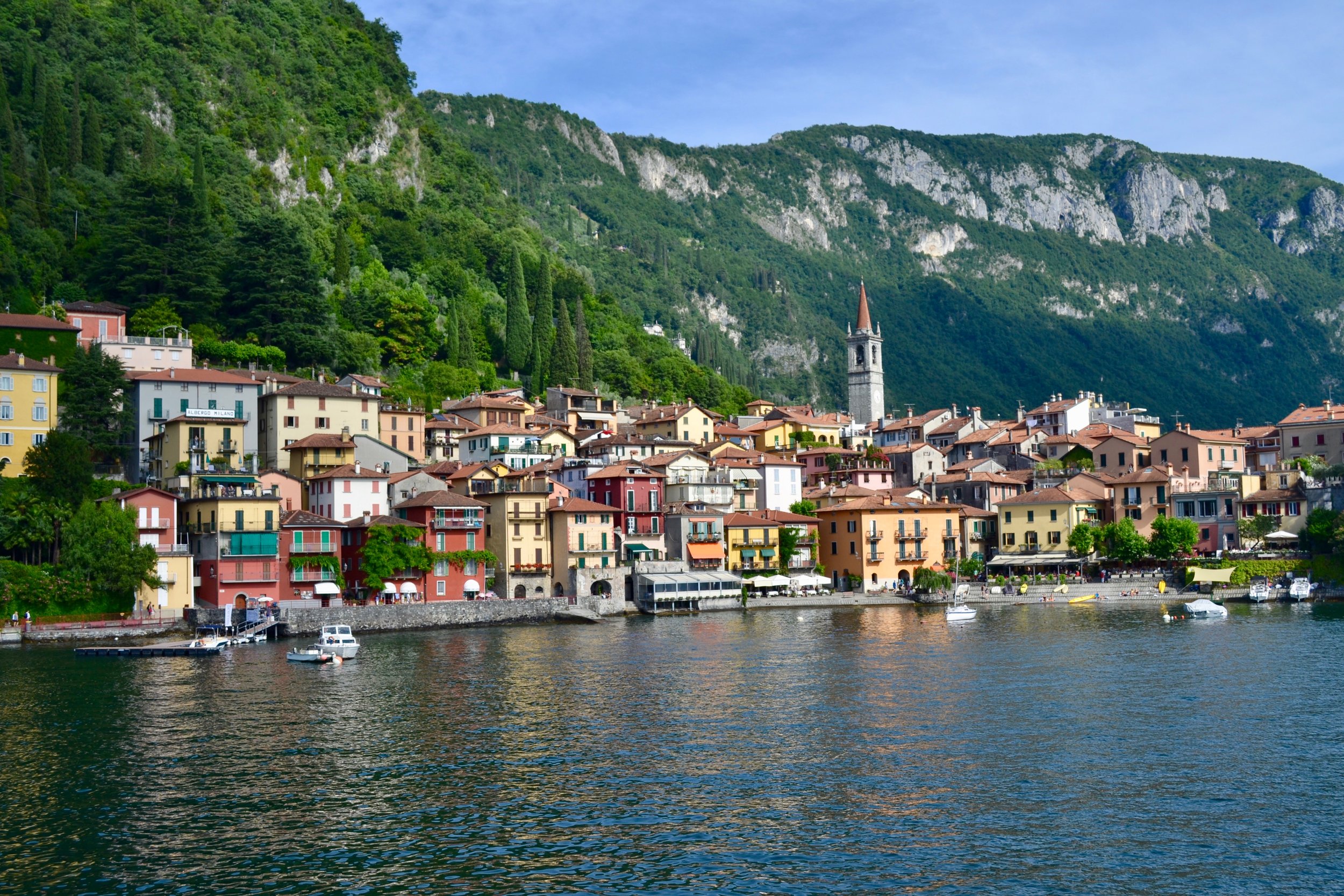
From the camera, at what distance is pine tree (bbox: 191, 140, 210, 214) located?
112 m

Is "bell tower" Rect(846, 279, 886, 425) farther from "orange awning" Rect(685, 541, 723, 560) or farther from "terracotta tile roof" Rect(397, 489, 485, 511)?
"terracotta tile roof" Rect(397, 489, 485, 511)

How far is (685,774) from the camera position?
118ft

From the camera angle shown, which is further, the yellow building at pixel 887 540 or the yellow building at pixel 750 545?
the yellow building at pixel 887 540

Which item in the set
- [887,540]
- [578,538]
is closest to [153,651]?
[578,538]

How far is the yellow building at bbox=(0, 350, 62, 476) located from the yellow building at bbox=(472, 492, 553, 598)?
91.7 feet

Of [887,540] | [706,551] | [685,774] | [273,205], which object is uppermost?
[273,205]

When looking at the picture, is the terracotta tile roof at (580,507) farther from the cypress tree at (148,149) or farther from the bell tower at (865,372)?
the bell tower at (865,372)

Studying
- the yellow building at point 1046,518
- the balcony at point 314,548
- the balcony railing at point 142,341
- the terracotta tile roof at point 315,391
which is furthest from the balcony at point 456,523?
the yellow building at point 1046,518

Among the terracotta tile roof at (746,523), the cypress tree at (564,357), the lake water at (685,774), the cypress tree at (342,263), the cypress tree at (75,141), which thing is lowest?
the lake water at (685,774)

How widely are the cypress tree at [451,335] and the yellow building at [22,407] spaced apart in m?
50.4

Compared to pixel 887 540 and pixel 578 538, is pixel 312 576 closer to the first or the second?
pixel 578 538

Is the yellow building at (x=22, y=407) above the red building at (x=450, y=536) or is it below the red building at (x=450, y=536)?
Answer: above

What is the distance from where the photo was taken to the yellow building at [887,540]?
3974 inches

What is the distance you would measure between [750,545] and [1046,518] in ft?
82.8
